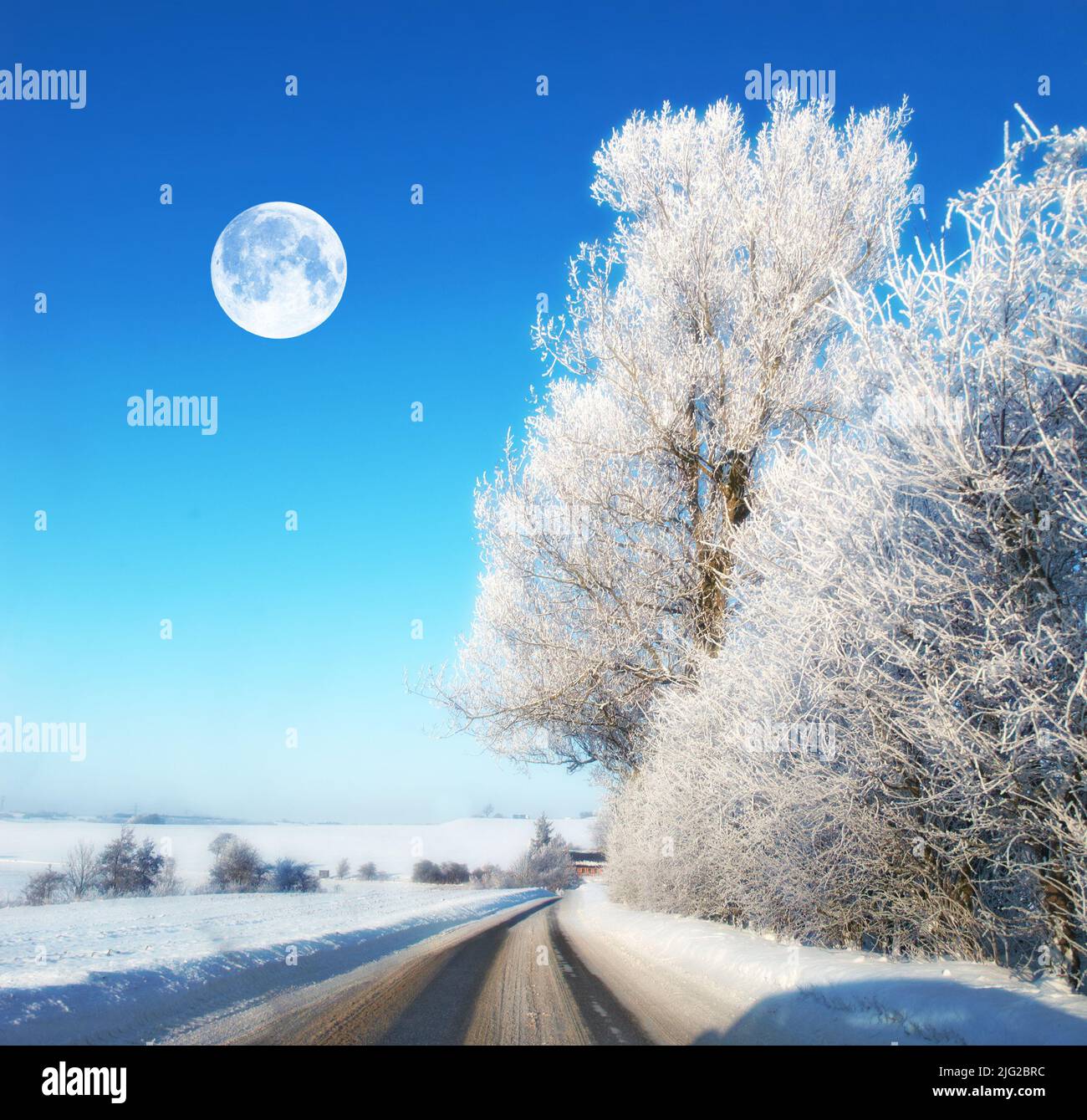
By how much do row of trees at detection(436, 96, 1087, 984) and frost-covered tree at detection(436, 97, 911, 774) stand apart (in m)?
0.05

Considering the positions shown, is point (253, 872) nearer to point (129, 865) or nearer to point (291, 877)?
point (291, 877)

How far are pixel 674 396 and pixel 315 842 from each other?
81824 mm

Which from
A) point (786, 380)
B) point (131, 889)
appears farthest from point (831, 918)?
point (131, 889)

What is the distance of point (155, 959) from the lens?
25.8 feet

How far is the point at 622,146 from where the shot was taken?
12273mm

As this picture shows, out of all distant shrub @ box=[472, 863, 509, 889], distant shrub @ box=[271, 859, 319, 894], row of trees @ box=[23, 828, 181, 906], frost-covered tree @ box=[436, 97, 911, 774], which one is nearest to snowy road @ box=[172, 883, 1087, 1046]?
frost-covered tree @ box=[436, 97, 911, 774]

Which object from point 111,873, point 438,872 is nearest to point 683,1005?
point 111,873

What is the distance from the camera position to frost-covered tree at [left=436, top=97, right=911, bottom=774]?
11.2 m

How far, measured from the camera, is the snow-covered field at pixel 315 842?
34.1m

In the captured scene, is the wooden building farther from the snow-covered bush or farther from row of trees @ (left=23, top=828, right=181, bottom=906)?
row of trees @ (left=23, top=828, right=181, bottom=906)

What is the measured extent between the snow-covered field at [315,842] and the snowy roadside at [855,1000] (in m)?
12.5

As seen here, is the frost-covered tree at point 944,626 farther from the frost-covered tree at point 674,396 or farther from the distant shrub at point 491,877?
the distant shrub at point 491,877
